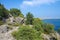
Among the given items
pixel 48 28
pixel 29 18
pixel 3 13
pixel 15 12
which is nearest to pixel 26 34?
pixel 48 28

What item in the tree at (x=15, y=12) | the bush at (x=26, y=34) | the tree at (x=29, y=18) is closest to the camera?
the bush at (x=26, y=34)

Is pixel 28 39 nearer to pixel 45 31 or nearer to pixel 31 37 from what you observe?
pixel 31 37

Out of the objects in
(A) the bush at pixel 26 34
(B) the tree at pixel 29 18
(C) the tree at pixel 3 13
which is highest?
(C) the tree at pixel 3 13

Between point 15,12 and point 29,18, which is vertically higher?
point 15,12

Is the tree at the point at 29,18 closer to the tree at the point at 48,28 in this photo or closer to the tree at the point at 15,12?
the tree at the point at 48,28

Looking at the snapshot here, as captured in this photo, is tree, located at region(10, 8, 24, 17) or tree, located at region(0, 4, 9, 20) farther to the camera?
tree, located at region(10, 8, 24, 17)

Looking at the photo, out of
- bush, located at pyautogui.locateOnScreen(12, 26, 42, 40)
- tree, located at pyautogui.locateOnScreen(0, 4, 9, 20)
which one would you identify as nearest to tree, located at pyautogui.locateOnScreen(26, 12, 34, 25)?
tree, located at pyautogui.locateOnScreen(0, 4, 9, 20)

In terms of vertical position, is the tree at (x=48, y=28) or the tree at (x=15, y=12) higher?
the tree at (x=15, y=12)

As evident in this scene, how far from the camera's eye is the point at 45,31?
97875 mm

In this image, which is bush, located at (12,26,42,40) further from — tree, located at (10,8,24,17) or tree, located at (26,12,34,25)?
tree, located at (10,8,24,17)

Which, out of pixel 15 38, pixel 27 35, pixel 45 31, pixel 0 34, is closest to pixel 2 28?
pixel 0 34

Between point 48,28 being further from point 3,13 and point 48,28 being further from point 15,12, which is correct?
point 15,12

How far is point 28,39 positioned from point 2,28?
17.6 metres

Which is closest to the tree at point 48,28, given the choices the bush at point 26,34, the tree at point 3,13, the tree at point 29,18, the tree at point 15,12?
the tree at point 29,18
